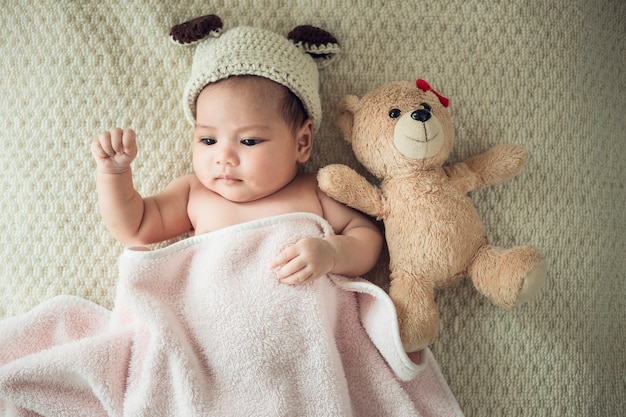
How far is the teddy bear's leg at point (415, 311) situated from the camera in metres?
1.00

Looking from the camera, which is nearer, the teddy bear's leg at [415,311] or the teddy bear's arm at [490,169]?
the teddy bear's leg at [415,311]

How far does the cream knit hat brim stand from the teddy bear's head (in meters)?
0.11

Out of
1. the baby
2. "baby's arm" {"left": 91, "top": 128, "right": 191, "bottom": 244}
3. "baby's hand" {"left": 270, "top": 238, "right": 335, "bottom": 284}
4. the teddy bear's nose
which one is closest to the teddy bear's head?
the teddy bear's nose

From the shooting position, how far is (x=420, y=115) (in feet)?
3.31

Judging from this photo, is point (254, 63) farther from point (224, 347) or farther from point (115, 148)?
point (224, 347)

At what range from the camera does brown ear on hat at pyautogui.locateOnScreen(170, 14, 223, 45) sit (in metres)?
1.09

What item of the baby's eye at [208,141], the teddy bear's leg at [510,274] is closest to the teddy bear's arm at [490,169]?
the teddy bear's leg at [510,274]

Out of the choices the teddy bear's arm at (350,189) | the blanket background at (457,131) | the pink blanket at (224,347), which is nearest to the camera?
the pink blanket at (224,347)

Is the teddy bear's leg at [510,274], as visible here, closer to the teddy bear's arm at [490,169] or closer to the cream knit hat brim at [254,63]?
the teddy bear's arm at [490,169]

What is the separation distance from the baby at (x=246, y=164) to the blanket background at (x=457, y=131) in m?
0.10

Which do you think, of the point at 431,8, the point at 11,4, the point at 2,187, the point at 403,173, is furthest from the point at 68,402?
the point at 431,8

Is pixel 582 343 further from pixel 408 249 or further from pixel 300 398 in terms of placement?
pixel 300 398

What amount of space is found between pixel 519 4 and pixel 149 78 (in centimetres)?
87

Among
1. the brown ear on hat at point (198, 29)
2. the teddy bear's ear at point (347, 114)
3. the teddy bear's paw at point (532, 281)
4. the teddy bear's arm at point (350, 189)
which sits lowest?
the teddy bear's paw at point (532, 281)
